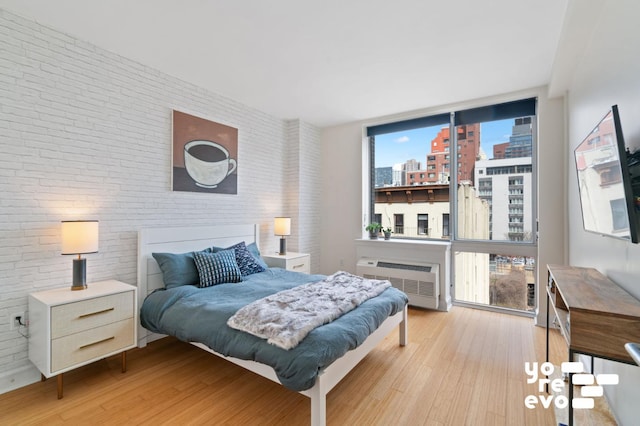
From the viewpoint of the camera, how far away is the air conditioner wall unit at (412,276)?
3.80m

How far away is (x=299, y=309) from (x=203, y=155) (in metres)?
2.31

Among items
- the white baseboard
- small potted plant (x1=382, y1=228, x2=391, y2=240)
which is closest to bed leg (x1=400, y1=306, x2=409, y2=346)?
small potted plant (x1=382, y1=228, x2=391, y2=240)

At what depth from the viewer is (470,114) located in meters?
3.95

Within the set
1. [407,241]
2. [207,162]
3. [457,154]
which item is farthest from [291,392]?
[457,154]

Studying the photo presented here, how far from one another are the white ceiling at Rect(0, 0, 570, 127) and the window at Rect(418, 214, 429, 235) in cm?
175

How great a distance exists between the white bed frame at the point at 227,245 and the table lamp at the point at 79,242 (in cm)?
50

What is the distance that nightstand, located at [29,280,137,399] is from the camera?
200 cm

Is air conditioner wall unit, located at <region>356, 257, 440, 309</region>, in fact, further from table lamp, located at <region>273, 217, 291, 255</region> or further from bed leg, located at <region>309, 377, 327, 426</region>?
bed leg, located at <region>309, 377, 327, 426</region>

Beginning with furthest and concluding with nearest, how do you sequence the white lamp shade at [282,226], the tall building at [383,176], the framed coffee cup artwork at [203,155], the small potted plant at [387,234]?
the tall building at [383,176] → the small potted plant at [387,234] → the white lamp shade at [282,226] → the framed coffee cup artwork at [203,155]

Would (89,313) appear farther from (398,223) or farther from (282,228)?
(398,223)

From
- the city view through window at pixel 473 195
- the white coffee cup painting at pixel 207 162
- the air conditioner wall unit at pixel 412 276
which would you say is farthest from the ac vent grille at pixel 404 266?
the white coffee cup painting at pixel 207 162

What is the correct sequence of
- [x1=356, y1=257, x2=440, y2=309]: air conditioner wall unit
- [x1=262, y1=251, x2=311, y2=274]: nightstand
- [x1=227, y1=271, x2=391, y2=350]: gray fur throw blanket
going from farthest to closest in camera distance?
[x1=262, y1=251, x2=311, y2=274]: nightstand < [x1=356, y1=257, x2=440, y2=309]: air conditioner wall unit < [x1=227, y1=271, x2=391, y2=350]: gray fur throw blanket

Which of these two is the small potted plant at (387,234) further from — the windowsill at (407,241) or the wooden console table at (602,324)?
the wooden console table at (602,324)

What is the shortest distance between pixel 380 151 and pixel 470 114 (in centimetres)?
142
